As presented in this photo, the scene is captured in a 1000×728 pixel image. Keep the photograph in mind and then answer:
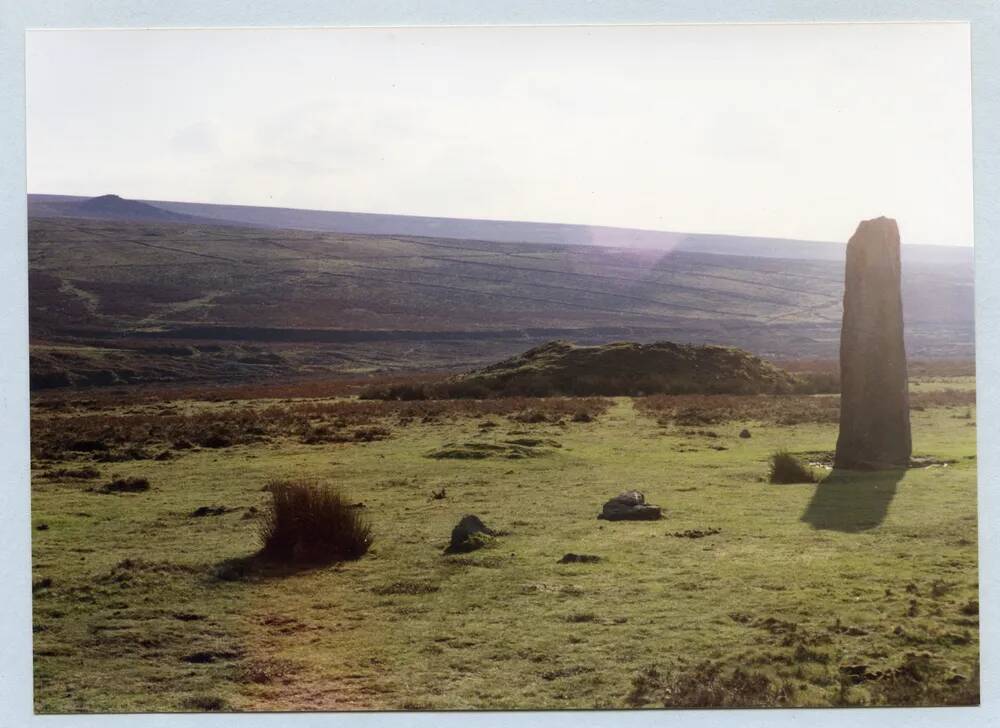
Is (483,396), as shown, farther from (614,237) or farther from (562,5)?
(614,237)

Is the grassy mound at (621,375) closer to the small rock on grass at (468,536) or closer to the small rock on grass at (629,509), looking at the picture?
the small rock on grass at (629,509)

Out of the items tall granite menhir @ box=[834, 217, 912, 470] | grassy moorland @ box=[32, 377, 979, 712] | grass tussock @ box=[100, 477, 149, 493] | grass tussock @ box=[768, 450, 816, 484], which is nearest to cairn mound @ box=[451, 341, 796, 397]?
grassy moorland @ box=[32, 377, 979, 712]

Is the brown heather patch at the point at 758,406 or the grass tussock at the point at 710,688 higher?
the brown heather patch at the point at 758,406

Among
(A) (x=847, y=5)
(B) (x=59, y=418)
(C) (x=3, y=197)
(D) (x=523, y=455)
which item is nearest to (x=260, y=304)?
(B) (x=59, y=418)

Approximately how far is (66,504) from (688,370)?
2515 cm

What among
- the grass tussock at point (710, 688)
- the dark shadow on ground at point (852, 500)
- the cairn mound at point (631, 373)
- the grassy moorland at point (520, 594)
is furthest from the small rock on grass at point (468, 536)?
the cairn mound at point (631, 373)

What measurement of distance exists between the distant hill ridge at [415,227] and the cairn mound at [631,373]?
287 inches

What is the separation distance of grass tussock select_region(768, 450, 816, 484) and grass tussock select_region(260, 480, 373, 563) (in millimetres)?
7569

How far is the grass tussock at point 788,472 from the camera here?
54.5ft

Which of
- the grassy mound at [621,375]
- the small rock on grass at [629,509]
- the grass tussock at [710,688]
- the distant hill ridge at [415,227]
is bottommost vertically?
the grass tussock at [710,688]

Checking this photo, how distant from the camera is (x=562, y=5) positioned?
12.0m

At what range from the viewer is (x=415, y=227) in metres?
50.7

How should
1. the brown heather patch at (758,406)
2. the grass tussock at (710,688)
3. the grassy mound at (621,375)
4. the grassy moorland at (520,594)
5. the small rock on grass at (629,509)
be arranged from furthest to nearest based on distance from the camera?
the grassy mound at (621,375) → the brown heather patch at (758,406) → the small rock on grass at (629,509) → the grassy moorland at (520,594) → the grass tussock at (710,688)

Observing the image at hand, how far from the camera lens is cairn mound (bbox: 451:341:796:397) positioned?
34688 mm
